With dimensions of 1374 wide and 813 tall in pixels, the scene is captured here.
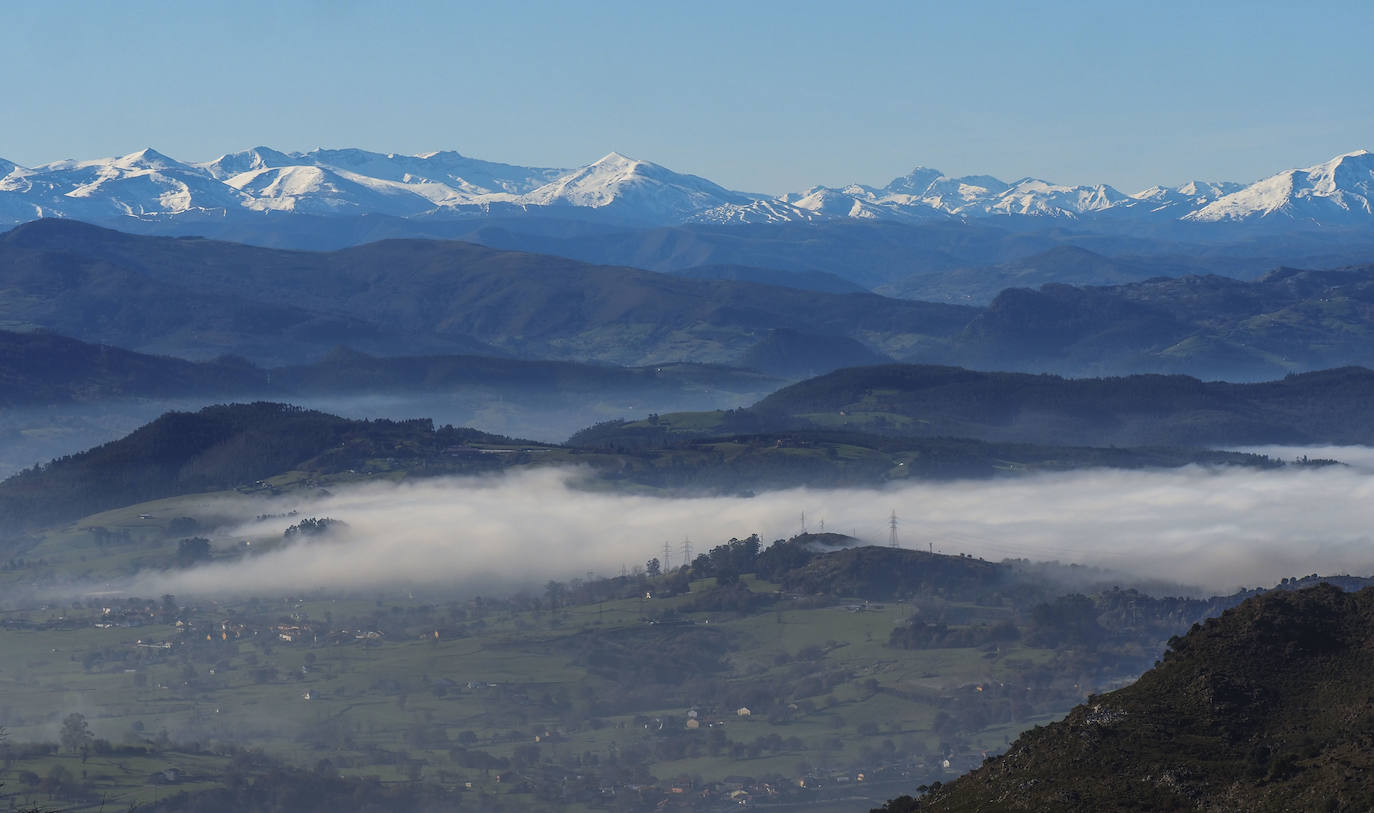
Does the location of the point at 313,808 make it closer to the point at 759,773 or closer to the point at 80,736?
the point at 80,736

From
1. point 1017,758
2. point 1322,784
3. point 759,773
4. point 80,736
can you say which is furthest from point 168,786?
point 1322,784

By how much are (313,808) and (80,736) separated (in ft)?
Result: 99.8

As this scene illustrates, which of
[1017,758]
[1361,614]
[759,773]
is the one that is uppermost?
[1361,614]

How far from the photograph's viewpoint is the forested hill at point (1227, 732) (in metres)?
75.7

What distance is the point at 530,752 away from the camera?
624 ft

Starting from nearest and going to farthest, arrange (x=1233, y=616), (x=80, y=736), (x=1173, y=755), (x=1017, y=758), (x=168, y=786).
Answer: (x=1173, y=755) < (x=1017, y=758) < (x=1233, y=616) < (x=168, y=786) < (x=80, y=736)

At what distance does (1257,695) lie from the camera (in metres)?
85.4

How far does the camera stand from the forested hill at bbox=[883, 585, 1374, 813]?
7569 centimetres

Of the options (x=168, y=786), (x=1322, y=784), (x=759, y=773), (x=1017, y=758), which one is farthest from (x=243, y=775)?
(x=1322, y=784)

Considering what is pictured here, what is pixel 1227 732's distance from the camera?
3255 inches

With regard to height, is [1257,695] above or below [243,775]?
above

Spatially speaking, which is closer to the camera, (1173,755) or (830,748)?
(1173,755)

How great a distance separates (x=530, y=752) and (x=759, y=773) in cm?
2443

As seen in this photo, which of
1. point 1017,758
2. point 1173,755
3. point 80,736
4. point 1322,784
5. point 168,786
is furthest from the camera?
point 80,736
